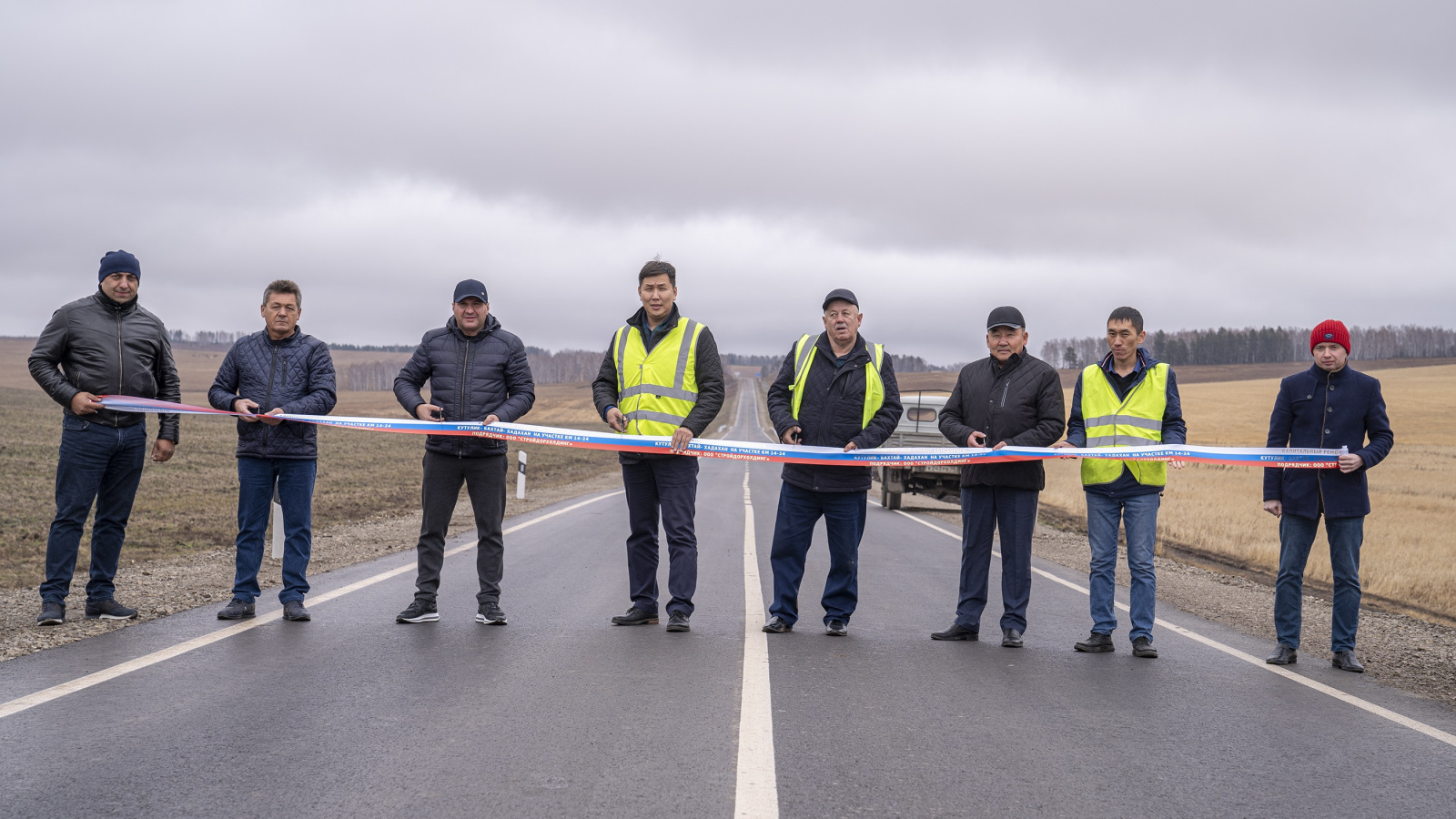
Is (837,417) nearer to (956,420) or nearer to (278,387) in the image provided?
(956,420)

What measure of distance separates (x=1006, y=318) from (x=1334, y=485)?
7.48 ft

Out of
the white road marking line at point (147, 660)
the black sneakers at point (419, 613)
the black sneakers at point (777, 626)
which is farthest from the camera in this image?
the black sneakers at point (777, 626)

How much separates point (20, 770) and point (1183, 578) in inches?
427


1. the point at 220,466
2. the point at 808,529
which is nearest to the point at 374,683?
the point at 808,529

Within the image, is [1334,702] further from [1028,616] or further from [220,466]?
[220,466]

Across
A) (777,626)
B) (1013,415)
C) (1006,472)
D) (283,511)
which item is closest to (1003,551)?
(1006,472)

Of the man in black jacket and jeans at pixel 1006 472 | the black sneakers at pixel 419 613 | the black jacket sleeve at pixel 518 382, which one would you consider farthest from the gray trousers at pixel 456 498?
the man in black jacket and jeans at pixel 1006 472

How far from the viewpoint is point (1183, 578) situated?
37.1 ft

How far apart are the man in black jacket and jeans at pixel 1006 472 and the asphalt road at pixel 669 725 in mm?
353

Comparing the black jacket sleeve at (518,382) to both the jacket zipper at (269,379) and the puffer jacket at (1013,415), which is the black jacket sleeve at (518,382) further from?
the puffer jacket at (1013,415)

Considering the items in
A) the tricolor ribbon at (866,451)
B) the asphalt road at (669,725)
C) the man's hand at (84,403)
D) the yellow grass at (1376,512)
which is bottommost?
the yellow grass at (1376,512)

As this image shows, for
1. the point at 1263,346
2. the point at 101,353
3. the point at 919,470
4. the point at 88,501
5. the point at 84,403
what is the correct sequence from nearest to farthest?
1. the point at 84,403
2. the point at 88,501
3. the point at 101,353
4. the point at 919,470
5. the point at 1263,346

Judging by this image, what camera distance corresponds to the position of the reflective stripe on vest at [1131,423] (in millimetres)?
6703

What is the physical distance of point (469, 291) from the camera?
677 centimetres
